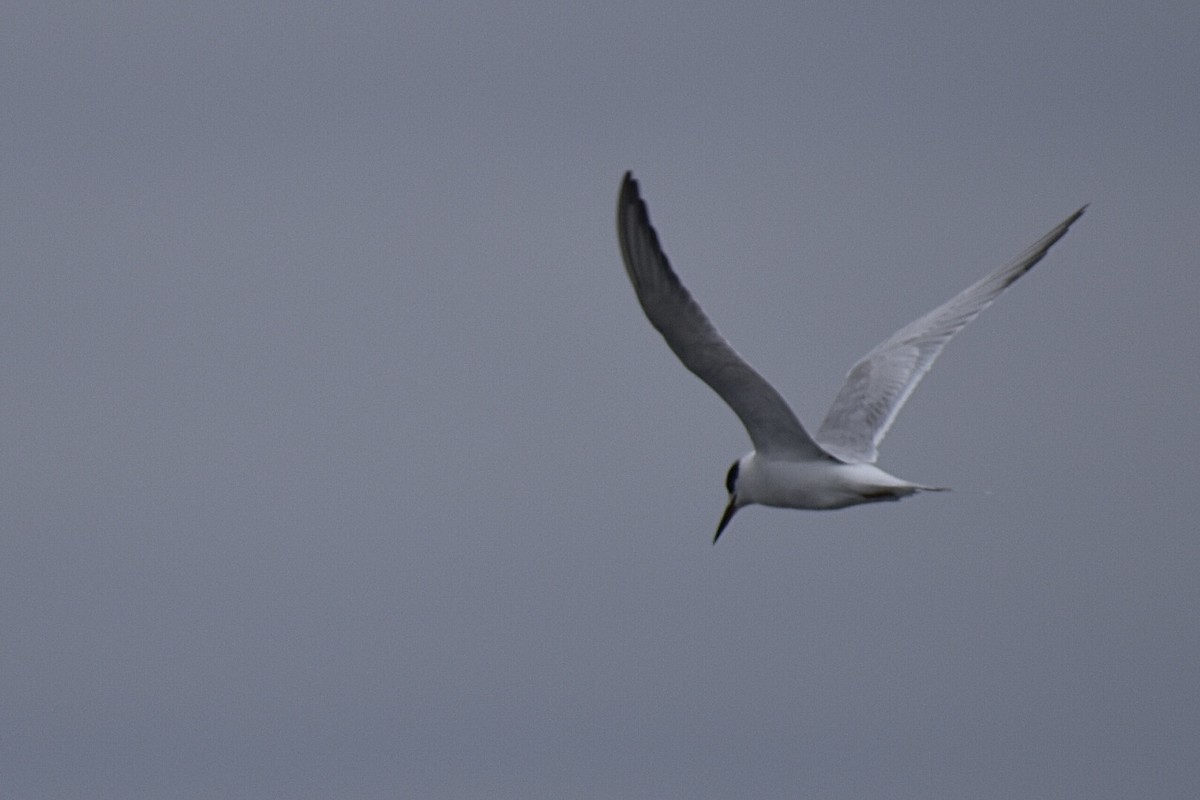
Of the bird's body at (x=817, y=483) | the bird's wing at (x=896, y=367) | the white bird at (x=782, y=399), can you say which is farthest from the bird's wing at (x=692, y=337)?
the bird's wing at (x=896, y=367)

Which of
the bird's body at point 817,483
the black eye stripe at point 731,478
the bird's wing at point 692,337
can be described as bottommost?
the bird's body at point 817,483

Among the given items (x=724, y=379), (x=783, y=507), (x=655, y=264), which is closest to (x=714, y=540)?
(x=783, y=507)

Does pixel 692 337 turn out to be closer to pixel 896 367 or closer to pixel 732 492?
pixel 732 492

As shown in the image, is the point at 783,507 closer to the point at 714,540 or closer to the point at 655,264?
the point at 714,540

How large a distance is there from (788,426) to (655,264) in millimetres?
2587

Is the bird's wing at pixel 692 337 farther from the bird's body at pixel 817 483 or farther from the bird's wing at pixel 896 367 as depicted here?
the bird's wing at pixel 896 367

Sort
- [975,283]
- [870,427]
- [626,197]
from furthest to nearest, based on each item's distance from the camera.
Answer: [975,283] < [870,427] < [626,197]

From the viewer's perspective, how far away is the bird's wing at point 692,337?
19.3 meters

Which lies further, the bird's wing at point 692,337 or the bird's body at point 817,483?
the bird's body at point 817,483

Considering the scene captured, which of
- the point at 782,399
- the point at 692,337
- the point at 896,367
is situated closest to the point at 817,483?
the point at 782,399

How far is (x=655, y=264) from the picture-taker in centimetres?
1956

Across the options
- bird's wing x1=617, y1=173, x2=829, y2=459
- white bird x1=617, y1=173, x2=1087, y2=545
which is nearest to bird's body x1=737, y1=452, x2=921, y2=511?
white bird x1=617, y1=173, x2=1087, y2=545

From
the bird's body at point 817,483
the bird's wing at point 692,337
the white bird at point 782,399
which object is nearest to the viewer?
the bird's wing at point 692,337

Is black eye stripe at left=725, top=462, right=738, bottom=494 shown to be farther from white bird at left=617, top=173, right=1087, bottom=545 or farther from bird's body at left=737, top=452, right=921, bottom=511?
bird's body at left=737, top=452, right=921, bottom=511
